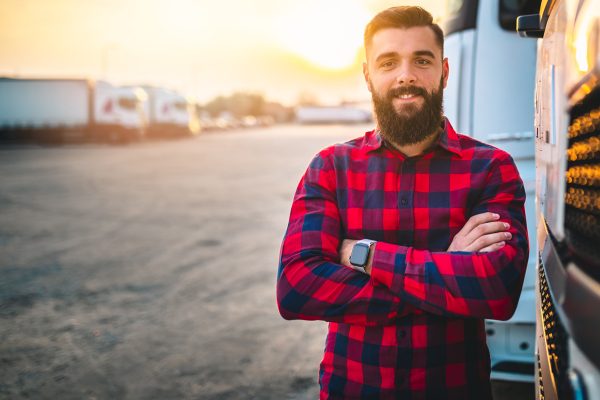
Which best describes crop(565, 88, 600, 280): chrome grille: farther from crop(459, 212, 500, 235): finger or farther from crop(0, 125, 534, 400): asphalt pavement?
crop(0, 125, 534, 400): asphalt pavement

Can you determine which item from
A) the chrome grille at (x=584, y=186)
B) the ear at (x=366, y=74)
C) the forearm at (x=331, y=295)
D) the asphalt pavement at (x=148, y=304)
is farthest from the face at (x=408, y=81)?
the asphalt pavement at (x=148, y=304)

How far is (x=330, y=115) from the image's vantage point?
86188 millimetres

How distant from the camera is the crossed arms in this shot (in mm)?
1717

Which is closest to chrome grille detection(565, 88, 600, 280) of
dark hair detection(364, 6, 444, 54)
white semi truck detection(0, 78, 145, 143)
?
dark hair detection(364, 6, 444, 54)

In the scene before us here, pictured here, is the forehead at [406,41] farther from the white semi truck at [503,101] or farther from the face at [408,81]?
the white semi truck at [503,101]

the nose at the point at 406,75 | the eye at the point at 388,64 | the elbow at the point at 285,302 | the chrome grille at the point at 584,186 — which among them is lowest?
the elbow at the point at 285,302

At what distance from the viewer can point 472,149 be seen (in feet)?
6.42

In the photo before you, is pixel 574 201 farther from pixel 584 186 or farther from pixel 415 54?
pixel 415 54

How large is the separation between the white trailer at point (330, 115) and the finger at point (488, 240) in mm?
85054

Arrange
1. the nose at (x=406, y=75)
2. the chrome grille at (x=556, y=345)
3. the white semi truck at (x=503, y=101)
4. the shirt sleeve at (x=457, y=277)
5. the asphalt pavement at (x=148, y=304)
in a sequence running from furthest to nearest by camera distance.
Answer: the asphalt pavement at (x=148, y=304) < the white semi truck at (x=503, y=101) < the nose at (x=406, y=75) < the shirt sleeve at (x=457, y=277) < the chrome grille at (x=556, y=345)

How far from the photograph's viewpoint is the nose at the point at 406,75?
1.93 metres

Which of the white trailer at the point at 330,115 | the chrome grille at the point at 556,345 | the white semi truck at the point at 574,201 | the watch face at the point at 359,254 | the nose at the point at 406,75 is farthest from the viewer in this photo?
the white trailer at the point at 330,115

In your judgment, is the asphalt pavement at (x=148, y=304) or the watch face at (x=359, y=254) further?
the asphalt pavement at (x=148, y=304)

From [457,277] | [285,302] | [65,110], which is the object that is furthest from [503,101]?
[65,110]
